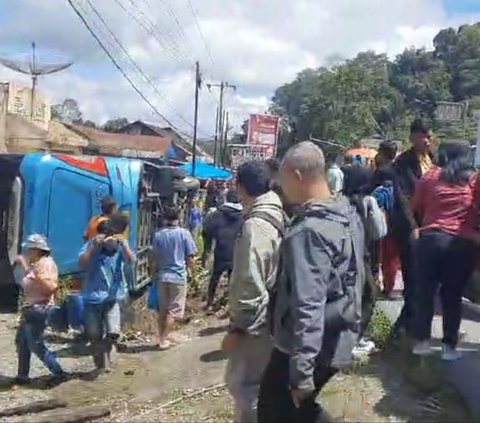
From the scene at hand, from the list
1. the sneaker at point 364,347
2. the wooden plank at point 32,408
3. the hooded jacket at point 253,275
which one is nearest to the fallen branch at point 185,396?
the wooden plank at point 32,408

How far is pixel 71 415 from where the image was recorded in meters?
6.71

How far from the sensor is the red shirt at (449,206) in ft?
20.1

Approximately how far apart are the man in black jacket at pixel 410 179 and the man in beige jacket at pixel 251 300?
6.94 ft

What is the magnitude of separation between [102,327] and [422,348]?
3.44m

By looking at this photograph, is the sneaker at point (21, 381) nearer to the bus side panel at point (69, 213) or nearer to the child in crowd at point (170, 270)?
the child in crowd at point (170, 270)

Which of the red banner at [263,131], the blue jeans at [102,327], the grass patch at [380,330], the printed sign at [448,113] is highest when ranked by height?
the red banner at [263,131]

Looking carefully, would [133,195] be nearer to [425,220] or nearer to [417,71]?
[425,220]

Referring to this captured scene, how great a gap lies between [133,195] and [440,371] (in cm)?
708

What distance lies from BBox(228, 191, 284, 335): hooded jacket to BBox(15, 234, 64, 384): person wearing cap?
11.6ft

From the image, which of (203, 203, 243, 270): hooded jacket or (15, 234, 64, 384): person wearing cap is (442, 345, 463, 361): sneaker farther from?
(203, 203, 243, 270): hooded jacket

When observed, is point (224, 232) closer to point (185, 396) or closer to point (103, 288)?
point (103, 288)

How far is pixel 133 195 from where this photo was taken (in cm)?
1257

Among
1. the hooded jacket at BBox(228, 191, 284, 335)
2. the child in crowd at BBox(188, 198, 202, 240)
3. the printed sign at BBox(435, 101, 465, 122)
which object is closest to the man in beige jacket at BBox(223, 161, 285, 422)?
the hooded jacket at BBox(228, 191, 284, 335)

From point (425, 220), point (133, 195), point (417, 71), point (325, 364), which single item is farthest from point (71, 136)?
point (417, 71)
